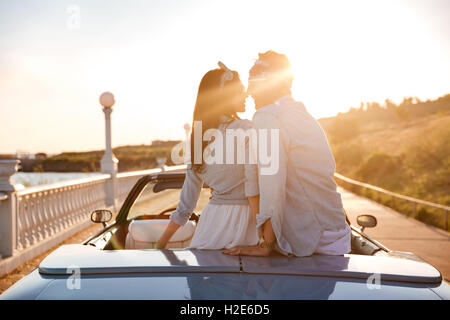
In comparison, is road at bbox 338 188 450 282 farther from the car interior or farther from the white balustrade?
the white balustrade

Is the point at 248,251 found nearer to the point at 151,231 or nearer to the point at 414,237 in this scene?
the point at 151,231

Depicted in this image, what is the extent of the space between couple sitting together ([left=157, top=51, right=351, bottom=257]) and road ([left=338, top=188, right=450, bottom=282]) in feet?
15.5

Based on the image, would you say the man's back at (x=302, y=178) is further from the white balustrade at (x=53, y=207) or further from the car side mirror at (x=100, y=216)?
the white balustrade at (x=53, y=207)

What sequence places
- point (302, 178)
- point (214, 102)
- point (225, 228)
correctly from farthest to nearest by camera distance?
point (214, 102) < point (225, 228) < point (302, 178)

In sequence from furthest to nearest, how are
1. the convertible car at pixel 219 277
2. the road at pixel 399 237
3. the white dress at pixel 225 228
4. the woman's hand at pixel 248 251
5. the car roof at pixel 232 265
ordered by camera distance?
the road at pixel 399 237 < the white dress at pixel 225 228 < the woman's hand at pixel 248 251 < the car roof at pixel 232 265 < the convertible car at pixel 219 277

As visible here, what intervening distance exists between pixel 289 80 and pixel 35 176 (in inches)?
437

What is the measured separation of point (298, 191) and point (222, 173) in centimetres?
43

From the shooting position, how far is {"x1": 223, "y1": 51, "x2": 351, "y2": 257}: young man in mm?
2012

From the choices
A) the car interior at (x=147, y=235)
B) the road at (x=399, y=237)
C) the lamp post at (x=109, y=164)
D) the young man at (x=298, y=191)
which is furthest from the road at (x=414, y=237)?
the lamp post at (x=109, y=164)

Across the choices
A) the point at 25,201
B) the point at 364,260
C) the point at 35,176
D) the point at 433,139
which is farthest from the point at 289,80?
the point at 433,139

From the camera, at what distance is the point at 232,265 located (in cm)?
169

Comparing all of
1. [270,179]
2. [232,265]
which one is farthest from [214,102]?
[232,265]

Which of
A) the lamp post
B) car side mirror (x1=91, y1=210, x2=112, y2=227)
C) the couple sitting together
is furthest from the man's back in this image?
the lamp post

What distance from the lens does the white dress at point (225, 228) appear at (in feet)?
7.30
